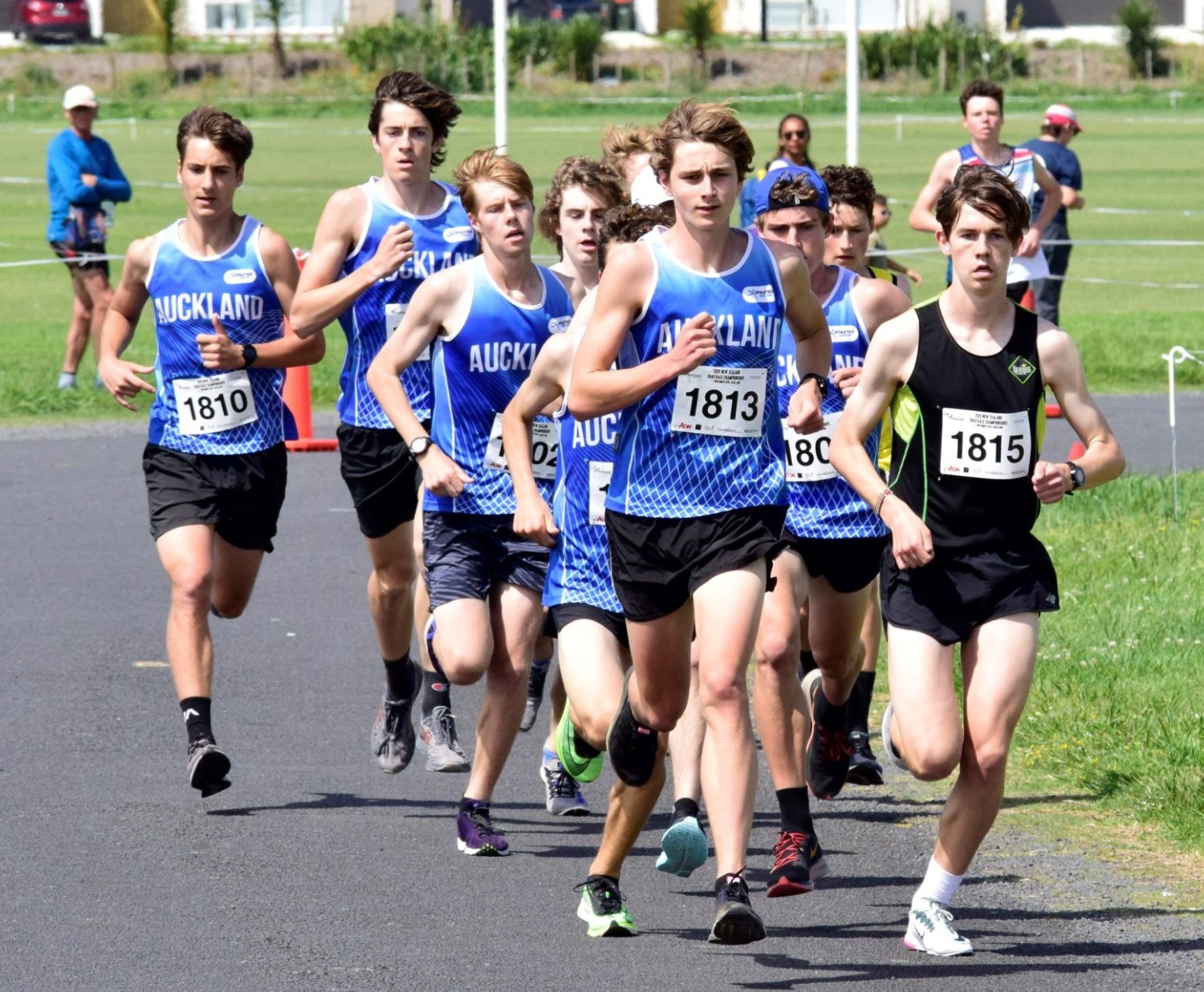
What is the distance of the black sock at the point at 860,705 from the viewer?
310 inches

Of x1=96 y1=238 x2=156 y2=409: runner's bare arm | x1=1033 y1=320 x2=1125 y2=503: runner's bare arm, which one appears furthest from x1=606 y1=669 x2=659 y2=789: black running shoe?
x1=96 y1=238 x2=156 y2=409: runner's bare arm

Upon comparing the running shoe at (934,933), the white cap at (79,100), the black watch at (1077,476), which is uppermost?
the white cap at (79,100)

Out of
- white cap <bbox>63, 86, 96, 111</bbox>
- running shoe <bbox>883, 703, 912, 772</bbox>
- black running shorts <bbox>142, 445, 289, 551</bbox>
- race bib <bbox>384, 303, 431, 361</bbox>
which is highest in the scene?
white cap <bbox>63, 86, 96, 111</bbox>

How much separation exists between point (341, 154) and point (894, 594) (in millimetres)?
45873

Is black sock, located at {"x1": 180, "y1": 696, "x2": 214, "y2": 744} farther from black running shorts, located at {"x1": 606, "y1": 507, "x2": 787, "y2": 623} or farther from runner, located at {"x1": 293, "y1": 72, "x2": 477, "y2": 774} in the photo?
black running shorts, located at {"x1": 606, "y1": 507, "x2": 787, "y2": 623}

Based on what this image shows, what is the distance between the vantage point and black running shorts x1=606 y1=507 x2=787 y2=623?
5.79 meters

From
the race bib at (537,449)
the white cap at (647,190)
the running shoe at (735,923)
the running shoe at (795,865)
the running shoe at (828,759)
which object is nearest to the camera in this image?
the running shoe at (735,923)

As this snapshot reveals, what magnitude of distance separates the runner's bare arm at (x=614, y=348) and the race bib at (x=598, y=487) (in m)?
0.62

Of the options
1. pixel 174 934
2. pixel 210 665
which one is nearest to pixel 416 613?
pixel 210 665

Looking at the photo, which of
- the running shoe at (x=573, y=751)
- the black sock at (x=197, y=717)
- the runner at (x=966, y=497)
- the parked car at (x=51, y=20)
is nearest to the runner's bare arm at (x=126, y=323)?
the black sock at (x=197, y=717)

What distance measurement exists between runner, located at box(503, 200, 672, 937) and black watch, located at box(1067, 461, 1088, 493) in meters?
1.24

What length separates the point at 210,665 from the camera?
7.61 meters

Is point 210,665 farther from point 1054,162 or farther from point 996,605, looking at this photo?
point 1054,162

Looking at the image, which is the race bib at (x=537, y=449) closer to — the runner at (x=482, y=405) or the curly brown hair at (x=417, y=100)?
the runner at (x=482, y=405)
